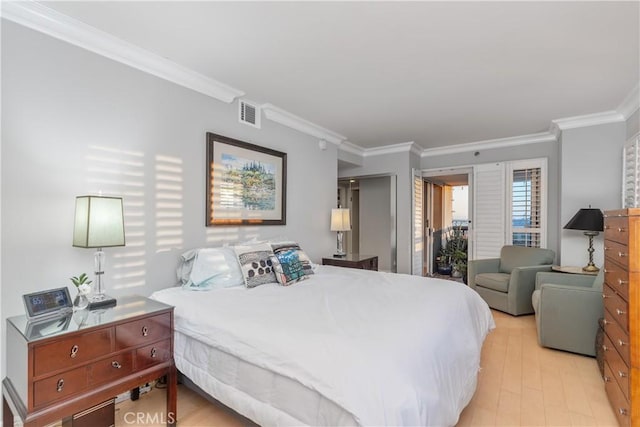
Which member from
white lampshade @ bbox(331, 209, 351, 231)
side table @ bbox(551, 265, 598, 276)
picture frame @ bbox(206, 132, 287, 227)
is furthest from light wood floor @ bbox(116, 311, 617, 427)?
white lampshade @ bbox(331, 209, 351, 231)

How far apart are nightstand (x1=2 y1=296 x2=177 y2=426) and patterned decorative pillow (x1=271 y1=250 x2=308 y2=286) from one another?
0.95 meters

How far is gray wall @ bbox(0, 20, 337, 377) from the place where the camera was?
72.6 inches

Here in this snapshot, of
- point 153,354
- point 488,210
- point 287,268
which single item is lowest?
point 153,354

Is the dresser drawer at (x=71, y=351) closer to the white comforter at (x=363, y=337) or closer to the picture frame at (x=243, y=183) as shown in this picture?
the white comforter at (x=363, y=337)

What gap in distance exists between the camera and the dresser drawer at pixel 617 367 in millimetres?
1787

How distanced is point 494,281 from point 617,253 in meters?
2.37

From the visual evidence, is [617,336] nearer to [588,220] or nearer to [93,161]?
[588,220]

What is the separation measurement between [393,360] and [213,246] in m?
2.09

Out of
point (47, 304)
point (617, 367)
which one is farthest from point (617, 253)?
point (47, 304)

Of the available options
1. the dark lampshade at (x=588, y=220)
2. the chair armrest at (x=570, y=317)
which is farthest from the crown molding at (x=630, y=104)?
the chair armrest at (x=570, y=317)

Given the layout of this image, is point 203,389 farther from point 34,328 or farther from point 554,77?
point 554,77

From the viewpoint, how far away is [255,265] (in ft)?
8.55

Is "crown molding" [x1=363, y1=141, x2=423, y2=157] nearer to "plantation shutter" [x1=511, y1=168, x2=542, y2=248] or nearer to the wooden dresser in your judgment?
"plantation shutter" [x1=511, y1=168, x2=542, y2=248]

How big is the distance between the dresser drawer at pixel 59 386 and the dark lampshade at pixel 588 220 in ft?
14.9
